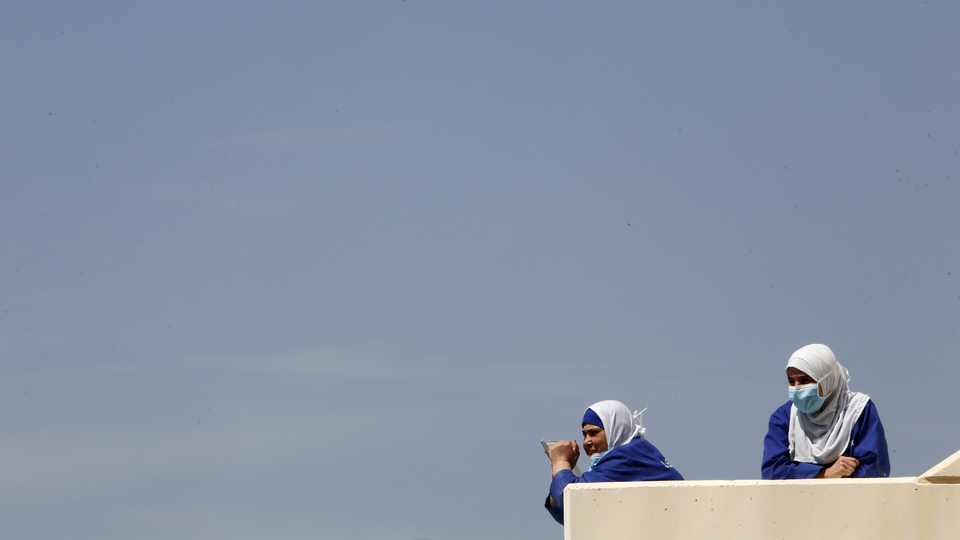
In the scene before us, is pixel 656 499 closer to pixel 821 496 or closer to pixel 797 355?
pixel 821 496

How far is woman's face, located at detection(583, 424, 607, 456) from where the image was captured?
601 cm

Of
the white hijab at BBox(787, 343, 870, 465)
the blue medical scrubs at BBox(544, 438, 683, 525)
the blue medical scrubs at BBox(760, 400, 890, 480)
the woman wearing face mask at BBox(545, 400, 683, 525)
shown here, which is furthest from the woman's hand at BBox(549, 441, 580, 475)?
the white hijab at BBox(787, 343, 870, 465)

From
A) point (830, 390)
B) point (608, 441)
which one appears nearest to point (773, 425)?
point (830, 390)

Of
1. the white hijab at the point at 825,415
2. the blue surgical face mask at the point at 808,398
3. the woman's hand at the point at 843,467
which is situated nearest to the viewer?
the woman's hand at the point at 843,467

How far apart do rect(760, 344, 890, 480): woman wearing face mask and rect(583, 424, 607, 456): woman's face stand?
99cm

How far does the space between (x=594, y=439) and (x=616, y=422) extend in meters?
0.17

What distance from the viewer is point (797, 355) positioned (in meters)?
6.06

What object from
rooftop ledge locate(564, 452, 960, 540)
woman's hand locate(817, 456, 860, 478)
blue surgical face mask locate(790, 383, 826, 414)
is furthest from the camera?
blue surgical face mask locate(790, 383, 826, 414)

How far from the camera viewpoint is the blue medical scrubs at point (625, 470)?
5.62 metres

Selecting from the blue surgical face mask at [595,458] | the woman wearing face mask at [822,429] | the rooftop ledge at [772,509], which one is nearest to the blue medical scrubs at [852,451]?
the woman wearing face mask at [822,429]

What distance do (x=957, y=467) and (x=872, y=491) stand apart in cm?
35

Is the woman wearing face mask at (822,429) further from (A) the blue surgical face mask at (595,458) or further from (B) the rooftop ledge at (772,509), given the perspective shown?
(B) the rooftop ledge at (772,509)

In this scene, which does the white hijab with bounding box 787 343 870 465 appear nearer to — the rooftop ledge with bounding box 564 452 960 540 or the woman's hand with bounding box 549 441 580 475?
the woman's hand with bounding box 549 441 580 475

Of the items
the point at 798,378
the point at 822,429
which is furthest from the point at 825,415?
the point at 798,378
